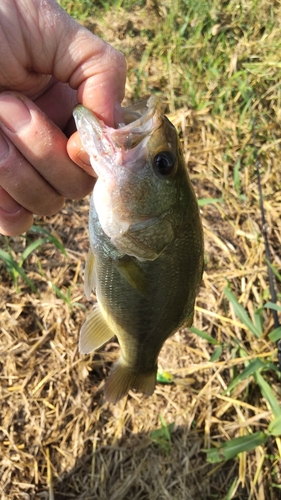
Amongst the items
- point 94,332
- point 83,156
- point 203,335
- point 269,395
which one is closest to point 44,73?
point 83,156

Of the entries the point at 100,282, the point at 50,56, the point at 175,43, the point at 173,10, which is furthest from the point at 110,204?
the point at 173,10

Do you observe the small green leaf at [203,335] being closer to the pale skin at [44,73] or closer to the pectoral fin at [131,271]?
the pectoral fin at [131,271]

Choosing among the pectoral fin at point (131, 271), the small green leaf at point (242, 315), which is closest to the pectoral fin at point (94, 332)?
the pectoral fin at point (131, 271)

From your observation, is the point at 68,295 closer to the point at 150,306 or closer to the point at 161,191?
the point at 150,306

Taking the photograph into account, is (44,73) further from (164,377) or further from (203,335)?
(164,377)

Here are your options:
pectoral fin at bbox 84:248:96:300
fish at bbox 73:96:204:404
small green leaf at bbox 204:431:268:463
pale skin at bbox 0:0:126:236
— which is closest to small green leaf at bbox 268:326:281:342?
small green leaf at bbox 204:431:268:463
